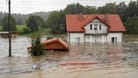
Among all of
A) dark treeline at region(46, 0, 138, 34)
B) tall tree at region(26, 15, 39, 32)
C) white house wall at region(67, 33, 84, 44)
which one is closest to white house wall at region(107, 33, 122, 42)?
white house wall at region(67, 33, 84, 44)

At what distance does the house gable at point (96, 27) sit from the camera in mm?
57625

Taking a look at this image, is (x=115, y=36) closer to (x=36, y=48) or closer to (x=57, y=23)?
(x=36, y=48)

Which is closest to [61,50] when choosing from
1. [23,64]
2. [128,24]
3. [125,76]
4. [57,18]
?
[23,64]

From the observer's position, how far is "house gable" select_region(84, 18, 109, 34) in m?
57.6

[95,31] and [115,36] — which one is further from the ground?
[95,31]

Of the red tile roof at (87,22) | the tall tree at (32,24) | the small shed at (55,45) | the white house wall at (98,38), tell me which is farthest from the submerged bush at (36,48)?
the tall tree at (32,24)

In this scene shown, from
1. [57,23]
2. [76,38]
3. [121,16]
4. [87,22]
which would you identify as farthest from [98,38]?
[57,23]

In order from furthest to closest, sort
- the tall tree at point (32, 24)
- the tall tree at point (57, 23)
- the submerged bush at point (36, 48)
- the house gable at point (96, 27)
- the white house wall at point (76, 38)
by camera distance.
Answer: the tall tree at point (32, 24)
the tall tree at point (57, 23)
the house gable at point (96, 27)
the white house wall at point (76, 38)
the submerged bush at point (36, 48)

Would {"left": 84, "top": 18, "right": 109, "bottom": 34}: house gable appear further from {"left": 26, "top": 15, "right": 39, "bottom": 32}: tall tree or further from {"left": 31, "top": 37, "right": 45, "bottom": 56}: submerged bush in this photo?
{"left": 26, "top": 15, "right": 39, "bottom": 32}: tall tree

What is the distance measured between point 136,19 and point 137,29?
2593 mm

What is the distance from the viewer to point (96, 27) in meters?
57.8

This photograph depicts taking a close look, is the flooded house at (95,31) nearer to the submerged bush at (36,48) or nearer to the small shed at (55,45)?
the small shed at (55,45)

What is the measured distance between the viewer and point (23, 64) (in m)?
27.7

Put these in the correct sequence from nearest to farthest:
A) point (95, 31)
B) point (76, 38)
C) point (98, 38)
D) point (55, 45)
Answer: point (55, 45)
point (76, 38)
point (95, 31)
point (98, 38)
